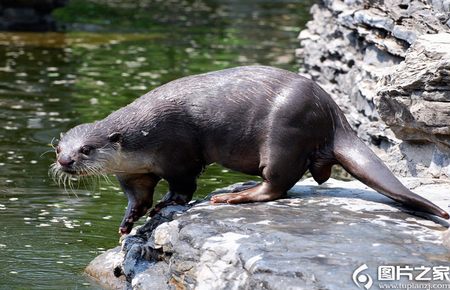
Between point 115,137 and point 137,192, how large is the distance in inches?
15.8

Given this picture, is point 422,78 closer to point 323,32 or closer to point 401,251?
point 401,251

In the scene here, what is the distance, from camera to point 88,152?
522 cm

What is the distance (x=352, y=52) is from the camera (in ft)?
28.9

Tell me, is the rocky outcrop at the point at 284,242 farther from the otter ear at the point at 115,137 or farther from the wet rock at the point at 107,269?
the otter ear at the point at 115,137

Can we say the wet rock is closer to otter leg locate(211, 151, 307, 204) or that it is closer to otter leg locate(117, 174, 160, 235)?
otter leg locate(117, 174, 160, 235)

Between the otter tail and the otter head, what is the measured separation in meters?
1.07

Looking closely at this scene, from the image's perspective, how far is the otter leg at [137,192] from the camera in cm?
546

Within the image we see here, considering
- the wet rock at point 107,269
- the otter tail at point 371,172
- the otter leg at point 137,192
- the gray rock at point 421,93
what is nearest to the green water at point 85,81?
the wet rock at point 107,269

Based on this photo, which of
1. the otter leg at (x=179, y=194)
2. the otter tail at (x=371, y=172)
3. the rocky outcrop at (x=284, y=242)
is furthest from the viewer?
the otter leg at (x=179, y=194)

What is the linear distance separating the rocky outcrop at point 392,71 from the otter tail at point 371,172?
2.69 ft

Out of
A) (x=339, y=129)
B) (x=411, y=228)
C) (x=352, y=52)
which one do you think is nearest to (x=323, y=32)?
(x=352, y=52)

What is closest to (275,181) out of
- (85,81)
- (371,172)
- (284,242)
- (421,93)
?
(371,172)

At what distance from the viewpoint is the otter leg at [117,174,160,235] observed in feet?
17.9

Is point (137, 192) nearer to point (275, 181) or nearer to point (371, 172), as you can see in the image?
point (275, 181)
